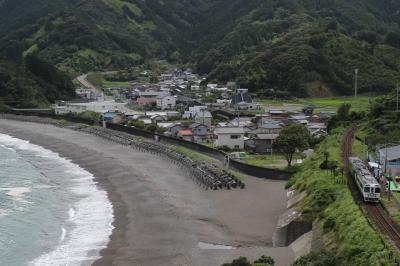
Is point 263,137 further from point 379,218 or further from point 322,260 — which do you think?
point 322,260

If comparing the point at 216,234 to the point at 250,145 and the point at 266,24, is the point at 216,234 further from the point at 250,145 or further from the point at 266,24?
the point at 266,24

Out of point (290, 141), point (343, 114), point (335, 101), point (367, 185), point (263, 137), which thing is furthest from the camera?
point (335, 101)

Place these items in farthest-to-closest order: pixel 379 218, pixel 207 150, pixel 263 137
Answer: pixel 207 150 < pixel 263 137 < pixel 379 218

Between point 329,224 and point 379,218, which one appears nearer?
point 379,218

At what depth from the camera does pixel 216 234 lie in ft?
97.2

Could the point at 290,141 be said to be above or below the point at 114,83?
below

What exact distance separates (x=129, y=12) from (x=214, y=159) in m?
149

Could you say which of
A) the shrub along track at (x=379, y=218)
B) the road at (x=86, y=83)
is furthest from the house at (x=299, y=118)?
the road at (x=86, y=83)

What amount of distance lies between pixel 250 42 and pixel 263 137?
84584 mm

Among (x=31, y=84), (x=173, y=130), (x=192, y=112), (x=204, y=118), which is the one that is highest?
(x=31, y=84)

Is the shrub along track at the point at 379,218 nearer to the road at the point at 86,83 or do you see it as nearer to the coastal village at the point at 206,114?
the coastal village at the point at 206,114

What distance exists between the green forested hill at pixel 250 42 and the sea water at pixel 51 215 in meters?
54.9

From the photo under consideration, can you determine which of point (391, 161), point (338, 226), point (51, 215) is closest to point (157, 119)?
point (51, 215)

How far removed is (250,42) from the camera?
133 metres
